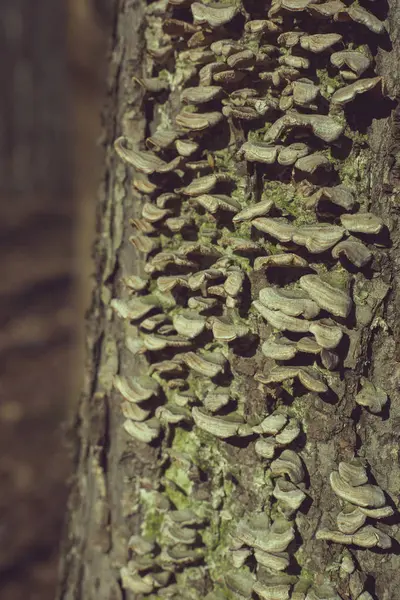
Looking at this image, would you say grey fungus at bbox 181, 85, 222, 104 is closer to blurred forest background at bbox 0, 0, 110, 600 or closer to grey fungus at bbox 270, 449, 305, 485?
blurred forest background at bbox 0, 0, 110, 600

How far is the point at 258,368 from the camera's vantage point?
5.20ft

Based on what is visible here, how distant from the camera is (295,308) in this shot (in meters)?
1.41

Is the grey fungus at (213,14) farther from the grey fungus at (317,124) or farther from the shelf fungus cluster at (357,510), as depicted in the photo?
the shelf fungus cluster at (357,510)

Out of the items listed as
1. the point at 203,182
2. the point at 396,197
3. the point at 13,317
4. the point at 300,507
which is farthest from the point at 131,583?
the point at 13,317

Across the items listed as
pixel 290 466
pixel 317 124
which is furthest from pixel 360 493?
pixel 317 124

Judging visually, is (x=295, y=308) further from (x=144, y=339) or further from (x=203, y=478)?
(x=203, y=478)

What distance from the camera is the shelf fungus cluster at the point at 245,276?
1423 millimetres

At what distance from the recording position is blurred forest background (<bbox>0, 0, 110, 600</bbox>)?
4.43 meters

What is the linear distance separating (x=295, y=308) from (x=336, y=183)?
300 millimetres

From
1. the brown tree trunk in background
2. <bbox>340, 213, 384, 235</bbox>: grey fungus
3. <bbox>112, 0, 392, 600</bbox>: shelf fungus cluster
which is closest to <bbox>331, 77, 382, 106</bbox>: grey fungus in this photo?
<bbox>112, 0, 392, 600</bbox>: shelf fungus cluster

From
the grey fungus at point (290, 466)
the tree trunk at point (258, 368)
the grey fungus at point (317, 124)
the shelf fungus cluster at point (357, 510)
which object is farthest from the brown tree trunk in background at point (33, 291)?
the grey fungus at point (317, 124)

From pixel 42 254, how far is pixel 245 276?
9488 millimetres

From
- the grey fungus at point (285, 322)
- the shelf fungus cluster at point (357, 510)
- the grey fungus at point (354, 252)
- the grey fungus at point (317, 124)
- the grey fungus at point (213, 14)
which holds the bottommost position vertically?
the shelf fungus cluster at point (357, 510)

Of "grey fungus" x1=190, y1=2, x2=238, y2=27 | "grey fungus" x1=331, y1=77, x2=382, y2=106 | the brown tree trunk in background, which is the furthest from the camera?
the brown tree trunk in background
